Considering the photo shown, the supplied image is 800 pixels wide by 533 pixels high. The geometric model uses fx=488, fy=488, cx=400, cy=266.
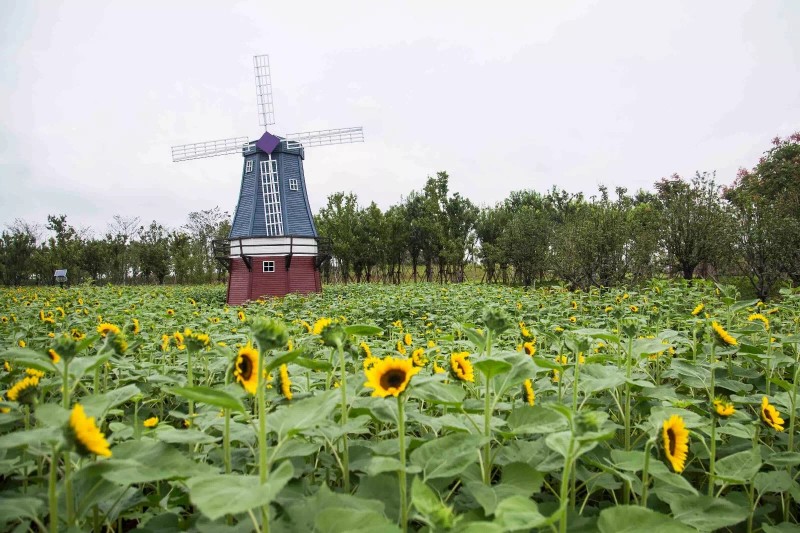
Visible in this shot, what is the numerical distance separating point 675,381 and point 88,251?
34504mm

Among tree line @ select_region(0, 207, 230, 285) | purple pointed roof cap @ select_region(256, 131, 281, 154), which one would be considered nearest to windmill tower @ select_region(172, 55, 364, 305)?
purple pointed roof cap @ select_region(256, 131, 281, 154)

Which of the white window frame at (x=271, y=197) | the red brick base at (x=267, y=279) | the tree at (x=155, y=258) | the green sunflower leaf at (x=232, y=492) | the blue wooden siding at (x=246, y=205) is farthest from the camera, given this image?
the tree at (x=155, y=258)

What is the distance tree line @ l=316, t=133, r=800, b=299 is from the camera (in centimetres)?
1222

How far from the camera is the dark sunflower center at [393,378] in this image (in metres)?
1.10

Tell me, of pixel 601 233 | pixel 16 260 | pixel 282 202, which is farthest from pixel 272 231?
pixel 16 260

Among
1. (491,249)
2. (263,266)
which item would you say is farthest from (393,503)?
(491,249)

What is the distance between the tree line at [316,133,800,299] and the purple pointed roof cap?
7.89m

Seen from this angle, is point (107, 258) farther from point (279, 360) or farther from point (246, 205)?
point (279, 360)

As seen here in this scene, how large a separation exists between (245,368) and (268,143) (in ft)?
61.1

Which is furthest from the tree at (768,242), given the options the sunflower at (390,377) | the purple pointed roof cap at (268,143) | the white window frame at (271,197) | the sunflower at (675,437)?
the purple pointed roof cap at (268,143)

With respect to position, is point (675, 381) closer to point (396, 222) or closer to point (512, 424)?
point (512, 424)

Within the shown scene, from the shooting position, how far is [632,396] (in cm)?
193

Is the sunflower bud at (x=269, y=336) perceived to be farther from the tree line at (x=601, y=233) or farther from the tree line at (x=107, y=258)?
the tree line at (x=107, y=258)

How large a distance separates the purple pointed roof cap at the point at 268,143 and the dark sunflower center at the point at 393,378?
1853 centimetres
